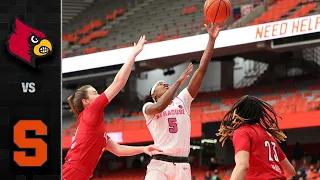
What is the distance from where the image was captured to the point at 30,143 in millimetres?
3725

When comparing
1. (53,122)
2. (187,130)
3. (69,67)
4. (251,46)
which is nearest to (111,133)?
(69,67)

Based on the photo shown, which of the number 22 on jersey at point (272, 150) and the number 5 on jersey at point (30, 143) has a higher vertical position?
the number 5 on jersey at point (30, 143)

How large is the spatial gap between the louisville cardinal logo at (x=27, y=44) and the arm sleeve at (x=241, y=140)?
2287 millimetres

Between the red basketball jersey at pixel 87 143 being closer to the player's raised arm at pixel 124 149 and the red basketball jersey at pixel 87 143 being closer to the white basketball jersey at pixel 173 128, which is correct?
the player's raised arm at pixel 124 149

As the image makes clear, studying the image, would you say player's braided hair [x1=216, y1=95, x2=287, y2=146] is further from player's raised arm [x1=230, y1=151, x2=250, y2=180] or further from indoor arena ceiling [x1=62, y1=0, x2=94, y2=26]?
indoor arena ceiling [x1=62, y1=0, x2=94, y2=26]

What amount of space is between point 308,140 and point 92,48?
10.2 meters

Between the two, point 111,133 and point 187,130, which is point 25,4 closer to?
point 187,130

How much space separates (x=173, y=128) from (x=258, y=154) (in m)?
2.72

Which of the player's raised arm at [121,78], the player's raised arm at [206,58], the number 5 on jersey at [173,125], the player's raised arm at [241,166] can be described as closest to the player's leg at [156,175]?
the number 5 on jersey at [173,125]

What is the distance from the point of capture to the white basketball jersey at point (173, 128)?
27.1ft

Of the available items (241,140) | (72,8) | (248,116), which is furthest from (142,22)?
(241,140)

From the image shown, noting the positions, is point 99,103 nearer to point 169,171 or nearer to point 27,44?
point 169,171

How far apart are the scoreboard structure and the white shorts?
4.50 metres

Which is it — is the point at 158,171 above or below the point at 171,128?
below
